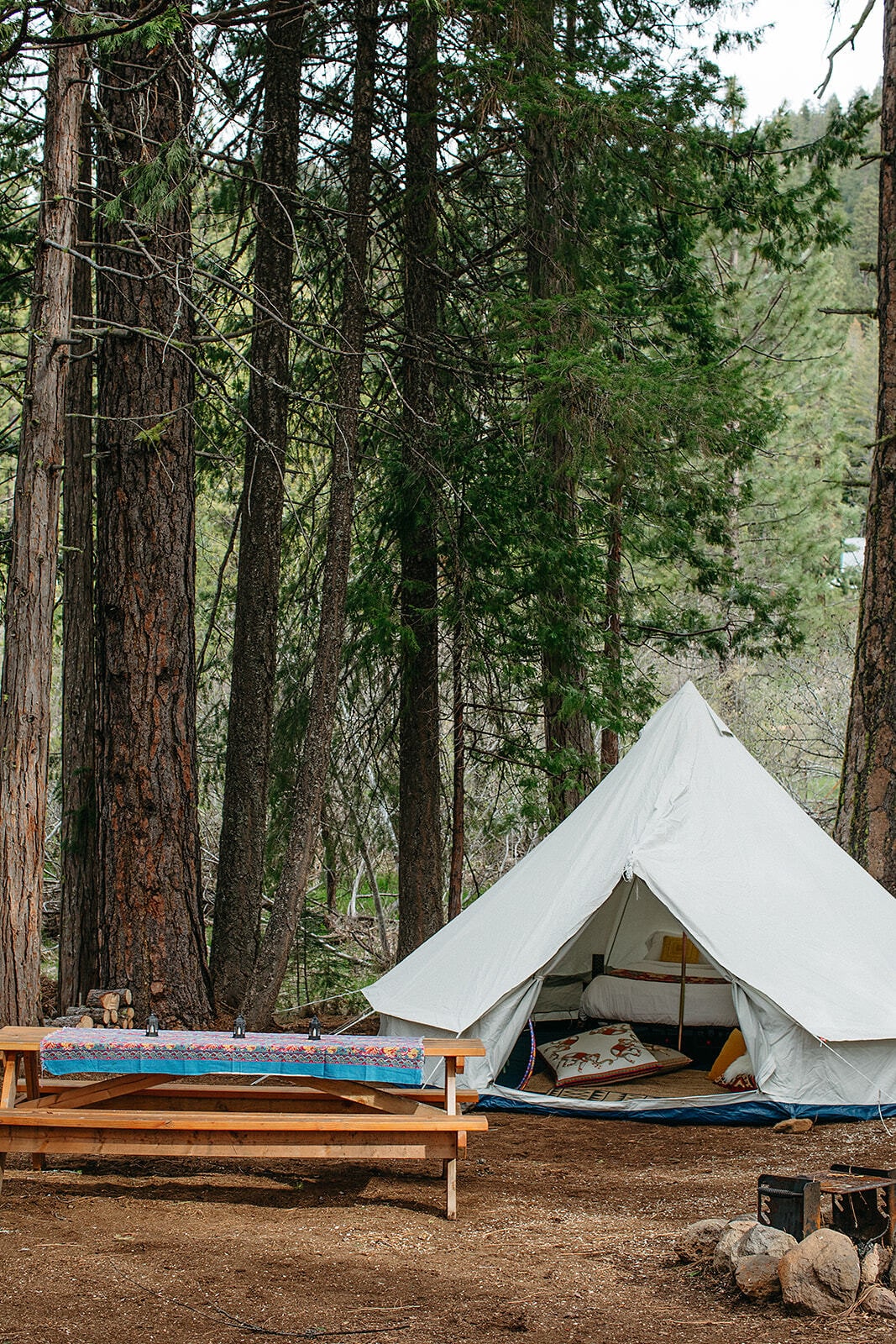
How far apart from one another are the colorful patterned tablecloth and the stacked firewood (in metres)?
1.38

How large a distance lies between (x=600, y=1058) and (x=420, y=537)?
11.5 ft

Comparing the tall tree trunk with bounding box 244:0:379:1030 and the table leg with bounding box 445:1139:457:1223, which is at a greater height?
the tall tree trunk with bounding box 244:0:379:1030

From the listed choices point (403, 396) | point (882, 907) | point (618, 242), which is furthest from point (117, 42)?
point (882, 907)

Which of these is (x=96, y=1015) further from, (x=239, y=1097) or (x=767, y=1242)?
(x=767, y=1242)

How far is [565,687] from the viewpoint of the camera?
24.3ft

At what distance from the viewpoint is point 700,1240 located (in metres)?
3.44

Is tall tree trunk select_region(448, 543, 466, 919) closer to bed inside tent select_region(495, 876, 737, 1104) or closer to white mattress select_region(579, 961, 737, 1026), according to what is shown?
→ bed inside tent select_region(495, 876, 737, 1104)

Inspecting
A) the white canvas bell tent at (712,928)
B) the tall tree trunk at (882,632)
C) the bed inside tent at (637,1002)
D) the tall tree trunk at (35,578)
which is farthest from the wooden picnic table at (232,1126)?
the tall tree trunk at (882,632)

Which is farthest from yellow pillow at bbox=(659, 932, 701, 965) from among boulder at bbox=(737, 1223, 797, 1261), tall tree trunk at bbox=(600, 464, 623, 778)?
boulder at bbox=(737, 1223, 797, 1261)

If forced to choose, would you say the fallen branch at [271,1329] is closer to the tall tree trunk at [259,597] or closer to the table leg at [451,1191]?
the table leg at [451,1191]

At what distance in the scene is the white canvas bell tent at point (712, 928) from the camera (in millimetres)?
5371

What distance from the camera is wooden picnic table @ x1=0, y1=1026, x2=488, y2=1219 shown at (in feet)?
13.2

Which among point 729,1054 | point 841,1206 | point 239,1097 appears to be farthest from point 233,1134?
point 729,1054

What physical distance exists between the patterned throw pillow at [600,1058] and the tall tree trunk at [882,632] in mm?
1721
